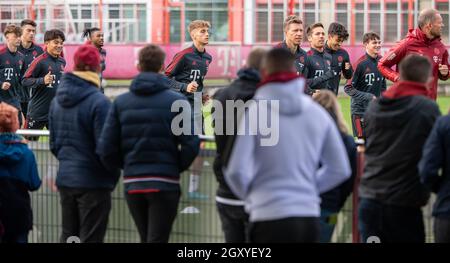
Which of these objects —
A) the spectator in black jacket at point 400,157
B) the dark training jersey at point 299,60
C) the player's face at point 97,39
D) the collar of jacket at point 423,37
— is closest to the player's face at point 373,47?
the dark training jersey at point 299,60

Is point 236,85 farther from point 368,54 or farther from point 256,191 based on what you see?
point 368,54

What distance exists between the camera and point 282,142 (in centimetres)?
688

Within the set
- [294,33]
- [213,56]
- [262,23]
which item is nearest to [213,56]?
[213,56]

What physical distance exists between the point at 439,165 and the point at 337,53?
8.63 m

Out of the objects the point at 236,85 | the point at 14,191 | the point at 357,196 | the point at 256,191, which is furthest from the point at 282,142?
the point at 14,191

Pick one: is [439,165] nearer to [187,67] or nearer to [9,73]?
[187,67]

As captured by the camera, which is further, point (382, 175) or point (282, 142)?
point (382, 175)

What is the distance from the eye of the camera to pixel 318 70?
15.2 metres

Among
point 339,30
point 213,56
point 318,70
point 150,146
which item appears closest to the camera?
point 150,146

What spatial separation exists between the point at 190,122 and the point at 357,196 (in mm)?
1338

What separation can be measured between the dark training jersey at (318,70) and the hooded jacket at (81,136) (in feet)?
19.8

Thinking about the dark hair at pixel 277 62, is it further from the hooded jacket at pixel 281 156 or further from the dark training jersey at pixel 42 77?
the dark training jersey at pixel 42 77

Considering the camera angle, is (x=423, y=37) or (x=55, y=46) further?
(x=55, y=46)

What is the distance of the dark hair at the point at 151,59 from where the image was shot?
28.6ft
